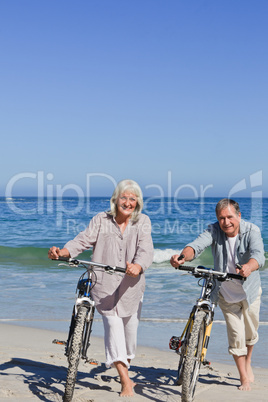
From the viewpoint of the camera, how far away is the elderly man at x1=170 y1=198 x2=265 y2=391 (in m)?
4.30

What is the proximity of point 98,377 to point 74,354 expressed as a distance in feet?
3.77

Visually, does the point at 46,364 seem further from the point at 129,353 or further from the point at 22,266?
the point at 22,266

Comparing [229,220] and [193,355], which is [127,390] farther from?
[229,220]

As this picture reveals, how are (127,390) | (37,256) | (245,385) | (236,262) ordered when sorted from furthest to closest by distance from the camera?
(37,256)
(245,385)
(236,262)
(127,390)

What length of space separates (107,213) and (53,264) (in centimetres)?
1137

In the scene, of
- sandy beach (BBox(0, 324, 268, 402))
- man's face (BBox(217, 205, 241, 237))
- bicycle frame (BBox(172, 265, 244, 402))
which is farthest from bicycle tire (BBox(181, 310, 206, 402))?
man's face (BBox(217, 205, 241, 237))

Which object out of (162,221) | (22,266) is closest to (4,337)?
(22,266)

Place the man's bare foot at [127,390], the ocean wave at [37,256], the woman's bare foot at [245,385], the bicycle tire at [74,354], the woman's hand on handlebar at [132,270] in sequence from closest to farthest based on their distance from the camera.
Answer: the bicycle tire at [74,354] → the woman's hand on handlebar at [132,270] → the man's bare foot at [127,390] → the woman's bare foot at [245,385] → the ocean wave at [37,256]

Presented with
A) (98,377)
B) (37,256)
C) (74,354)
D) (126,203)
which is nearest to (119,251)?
(126,203)

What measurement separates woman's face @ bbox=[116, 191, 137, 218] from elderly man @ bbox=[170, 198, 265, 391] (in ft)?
1.79

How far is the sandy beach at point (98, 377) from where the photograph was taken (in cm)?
429

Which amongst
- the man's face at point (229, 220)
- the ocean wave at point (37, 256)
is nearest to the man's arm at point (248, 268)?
the man's face at point (229, 220)

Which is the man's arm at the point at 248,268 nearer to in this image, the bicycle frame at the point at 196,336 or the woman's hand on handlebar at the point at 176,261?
the bicycle frame at the point at 196,336

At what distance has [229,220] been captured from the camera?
4309mm
